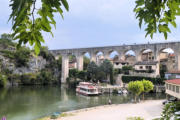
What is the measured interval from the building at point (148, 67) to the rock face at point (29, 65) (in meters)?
24.4

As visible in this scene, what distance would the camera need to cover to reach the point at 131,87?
17.4 m

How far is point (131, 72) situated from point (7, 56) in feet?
95.2

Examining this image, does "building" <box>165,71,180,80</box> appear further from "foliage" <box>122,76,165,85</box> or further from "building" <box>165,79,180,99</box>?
"building" <box>165,79,180,99</box>

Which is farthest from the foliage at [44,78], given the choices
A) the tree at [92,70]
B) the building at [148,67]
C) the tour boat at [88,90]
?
the building at [148,67]

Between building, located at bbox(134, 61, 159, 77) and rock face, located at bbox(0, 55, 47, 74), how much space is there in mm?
24437

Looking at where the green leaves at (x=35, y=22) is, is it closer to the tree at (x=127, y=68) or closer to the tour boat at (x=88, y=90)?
the tour boat at (x=88, y=90)

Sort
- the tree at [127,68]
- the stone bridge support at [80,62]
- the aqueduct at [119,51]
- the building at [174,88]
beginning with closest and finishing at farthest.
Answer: the building at [174,88] → the aqueduct at [119,51] → the tree at [127,68] → the stone bridge support at [80,62]

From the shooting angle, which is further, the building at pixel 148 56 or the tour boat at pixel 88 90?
the building at pixel 148 56

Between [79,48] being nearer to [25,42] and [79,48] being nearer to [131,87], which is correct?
[131,87]

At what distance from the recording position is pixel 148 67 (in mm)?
28375

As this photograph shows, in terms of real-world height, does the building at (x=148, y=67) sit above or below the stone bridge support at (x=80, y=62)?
below

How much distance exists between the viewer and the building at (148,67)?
27516mm

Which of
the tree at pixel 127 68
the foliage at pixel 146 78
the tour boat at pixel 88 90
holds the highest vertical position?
the tree at pixel 127 68

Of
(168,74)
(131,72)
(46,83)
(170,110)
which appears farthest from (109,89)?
(170,110)
